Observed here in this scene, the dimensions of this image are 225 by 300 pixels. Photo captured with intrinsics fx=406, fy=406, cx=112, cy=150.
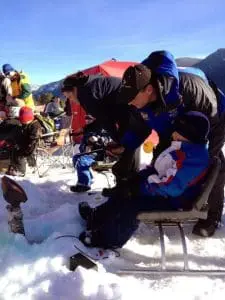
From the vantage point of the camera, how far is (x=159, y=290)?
2.78 meters

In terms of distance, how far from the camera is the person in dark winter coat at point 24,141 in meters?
6.98

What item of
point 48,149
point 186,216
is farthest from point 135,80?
point 48,149

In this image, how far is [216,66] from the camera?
48.4ft

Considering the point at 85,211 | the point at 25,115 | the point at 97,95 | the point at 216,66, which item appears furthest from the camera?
the point at 216,66

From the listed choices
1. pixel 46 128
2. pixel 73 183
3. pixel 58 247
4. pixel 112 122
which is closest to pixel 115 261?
pixel 58 247

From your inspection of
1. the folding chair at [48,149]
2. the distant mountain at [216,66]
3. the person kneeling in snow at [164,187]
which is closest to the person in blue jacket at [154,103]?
the person kneeling in snow at [164,187]

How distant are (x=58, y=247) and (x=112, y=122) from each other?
1726 mm

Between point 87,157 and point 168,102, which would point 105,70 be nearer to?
point 87,157

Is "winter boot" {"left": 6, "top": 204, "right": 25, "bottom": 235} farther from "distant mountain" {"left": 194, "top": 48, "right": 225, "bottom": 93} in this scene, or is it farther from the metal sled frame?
"distant mountain" {"left": 194, "top": 48, "right": 225, "bottom": 93}

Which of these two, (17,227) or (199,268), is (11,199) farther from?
(199,268)

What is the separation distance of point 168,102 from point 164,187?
2.19ft

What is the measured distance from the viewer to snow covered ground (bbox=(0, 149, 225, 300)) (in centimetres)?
269

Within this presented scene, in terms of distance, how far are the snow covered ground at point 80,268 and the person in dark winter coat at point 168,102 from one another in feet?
1.31

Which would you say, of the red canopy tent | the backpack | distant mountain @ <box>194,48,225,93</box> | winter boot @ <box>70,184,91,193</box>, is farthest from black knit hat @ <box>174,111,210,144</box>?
distant mountain @ <box>194,48,225,93</box>
